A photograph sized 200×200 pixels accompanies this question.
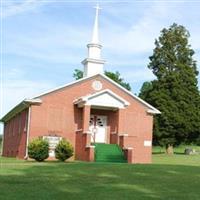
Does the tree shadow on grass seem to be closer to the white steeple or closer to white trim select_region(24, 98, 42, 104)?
white trim select_region(24, 98, 42, 104)

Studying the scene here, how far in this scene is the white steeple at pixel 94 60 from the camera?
121 feet

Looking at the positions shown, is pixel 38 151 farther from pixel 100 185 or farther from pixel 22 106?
pixel 100 185

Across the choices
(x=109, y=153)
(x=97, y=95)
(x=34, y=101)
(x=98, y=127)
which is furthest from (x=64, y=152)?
(x=98, y=127)

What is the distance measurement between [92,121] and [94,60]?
5.13 m

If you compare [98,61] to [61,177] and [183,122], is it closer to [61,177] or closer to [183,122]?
[183,122]

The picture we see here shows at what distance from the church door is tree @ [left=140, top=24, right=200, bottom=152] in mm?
15381

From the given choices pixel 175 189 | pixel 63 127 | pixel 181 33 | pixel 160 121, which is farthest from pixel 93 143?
pixel 181 33

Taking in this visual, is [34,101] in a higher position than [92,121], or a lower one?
higher

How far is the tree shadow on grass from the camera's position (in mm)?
11047

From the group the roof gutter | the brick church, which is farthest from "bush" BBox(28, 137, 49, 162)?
the roof gutter

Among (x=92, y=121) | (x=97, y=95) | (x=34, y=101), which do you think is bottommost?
(x=92, y=121)

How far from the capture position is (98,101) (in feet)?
107

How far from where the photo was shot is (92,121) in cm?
3450

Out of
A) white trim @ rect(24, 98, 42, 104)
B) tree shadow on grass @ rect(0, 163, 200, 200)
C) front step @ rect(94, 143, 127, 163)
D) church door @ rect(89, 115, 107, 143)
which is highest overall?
white trim @ rect(24, 98, 42, 104)
